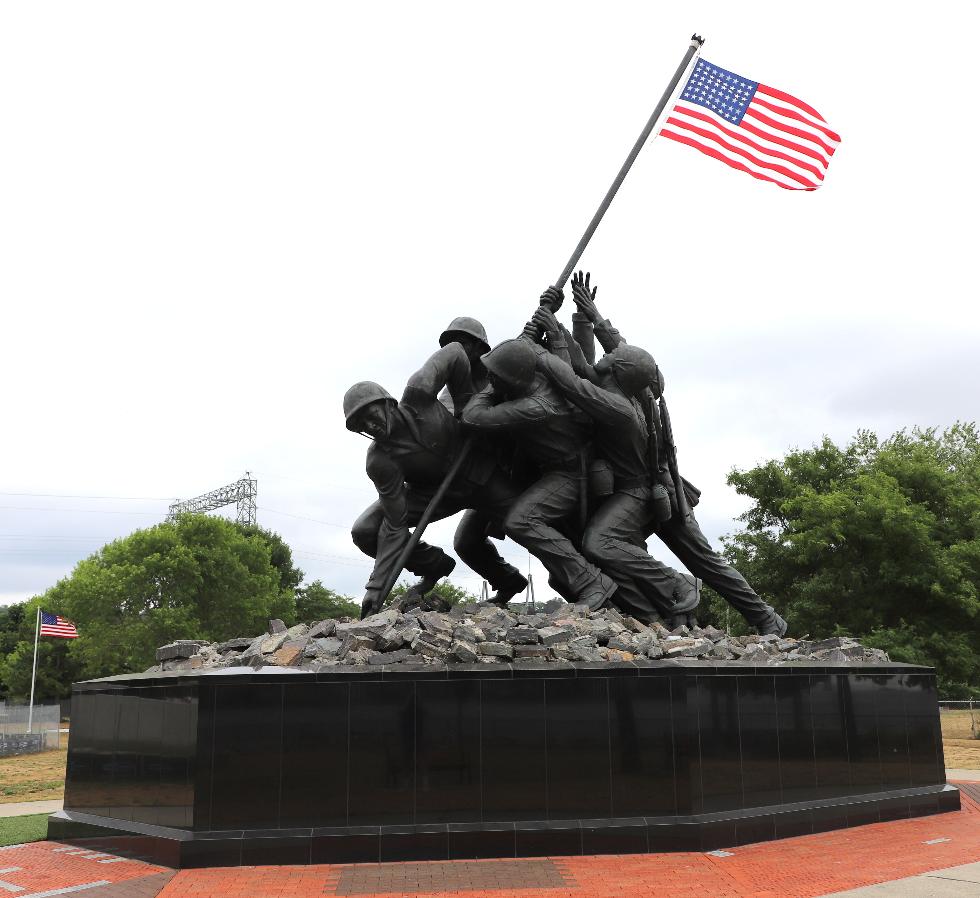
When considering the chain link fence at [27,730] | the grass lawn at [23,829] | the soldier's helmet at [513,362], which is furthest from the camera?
the chain link fence at [27,730]

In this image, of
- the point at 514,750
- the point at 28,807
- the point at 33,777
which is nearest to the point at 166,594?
the point at 33,777

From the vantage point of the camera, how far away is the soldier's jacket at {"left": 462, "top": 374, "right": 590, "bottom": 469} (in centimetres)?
975

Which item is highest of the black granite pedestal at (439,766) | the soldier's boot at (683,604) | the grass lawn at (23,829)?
the soldier's boot at (683,604)

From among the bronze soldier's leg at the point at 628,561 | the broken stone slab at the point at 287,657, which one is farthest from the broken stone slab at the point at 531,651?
the bronze soldier's leg at the point at 628,561

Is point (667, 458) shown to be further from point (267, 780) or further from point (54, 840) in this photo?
point (54, 840)

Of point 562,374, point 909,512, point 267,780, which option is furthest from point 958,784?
point 909,512

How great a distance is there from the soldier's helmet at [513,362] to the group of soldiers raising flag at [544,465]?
0.03 ft

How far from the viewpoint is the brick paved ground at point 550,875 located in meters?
6.12

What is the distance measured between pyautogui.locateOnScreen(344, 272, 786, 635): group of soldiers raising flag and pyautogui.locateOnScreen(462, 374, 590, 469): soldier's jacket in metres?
0.01

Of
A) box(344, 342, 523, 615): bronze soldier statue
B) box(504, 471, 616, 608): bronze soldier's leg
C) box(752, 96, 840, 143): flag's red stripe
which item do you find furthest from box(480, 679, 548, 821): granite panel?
box(752, 96, 840, 143): flag's red stripe

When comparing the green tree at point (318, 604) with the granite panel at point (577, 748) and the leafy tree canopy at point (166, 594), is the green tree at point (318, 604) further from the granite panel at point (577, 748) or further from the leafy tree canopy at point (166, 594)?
the granite panel at point (577, 748)

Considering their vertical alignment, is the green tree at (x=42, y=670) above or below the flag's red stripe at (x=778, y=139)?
below

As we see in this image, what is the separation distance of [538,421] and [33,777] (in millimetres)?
14278

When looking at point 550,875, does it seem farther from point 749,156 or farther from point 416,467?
point 749,156
